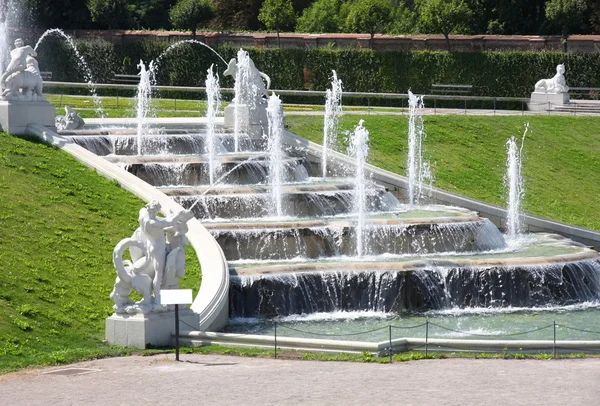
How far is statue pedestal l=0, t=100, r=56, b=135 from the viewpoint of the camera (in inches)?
1287

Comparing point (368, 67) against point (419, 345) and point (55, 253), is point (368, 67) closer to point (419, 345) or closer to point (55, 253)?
point (55, 253)

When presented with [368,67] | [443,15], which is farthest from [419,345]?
[443,15]

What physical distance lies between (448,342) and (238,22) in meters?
47.3

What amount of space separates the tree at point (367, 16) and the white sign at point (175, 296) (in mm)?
35619

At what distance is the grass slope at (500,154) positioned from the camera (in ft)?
124

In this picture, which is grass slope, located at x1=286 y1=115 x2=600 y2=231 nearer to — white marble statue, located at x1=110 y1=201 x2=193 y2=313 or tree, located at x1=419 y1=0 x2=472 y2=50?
tree, located at x1=419 y1=0 x2=472 y2=50

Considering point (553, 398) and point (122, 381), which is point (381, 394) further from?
point (122, 381)

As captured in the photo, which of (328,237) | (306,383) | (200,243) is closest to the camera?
(306,383)

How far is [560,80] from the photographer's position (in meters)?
49.2

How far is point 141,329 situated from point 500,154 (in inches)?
875

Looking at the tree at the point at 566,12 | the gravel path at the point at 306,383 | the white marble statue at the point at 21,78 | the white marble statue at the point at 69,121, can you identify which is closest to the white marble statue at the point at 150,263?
the gravel path at the point at 306,383

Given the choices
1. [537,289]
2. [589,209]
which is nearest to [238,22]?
[589,209]

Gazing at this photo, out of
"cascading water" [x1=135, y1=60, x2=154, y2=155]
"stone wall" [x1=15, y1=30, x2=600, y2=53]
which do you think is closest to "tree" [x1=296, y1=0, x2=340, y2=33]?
"stone wall" [x1=15, y1=30, x2=600, y2=53]

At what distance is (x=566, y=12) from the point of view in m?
55.6
